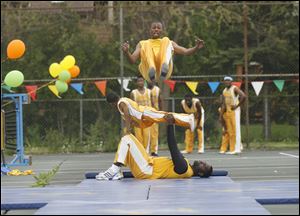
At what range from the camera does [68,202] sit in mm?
6551

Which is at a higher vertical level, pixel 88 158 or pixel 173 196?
pixel 173 196

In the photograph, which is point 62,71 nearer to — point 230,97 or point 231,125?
point 230,97

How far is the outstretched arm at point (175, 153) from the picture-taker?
29.1 feet

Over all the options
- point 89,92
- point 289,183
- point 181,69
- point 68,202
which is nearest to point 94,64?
point 89,92

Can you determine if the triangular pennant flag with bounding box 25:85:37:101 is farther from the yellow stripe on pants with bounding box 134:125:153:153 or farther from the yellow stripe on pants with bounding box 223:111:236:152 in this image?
the yellow stripe on pants with bounding box 134:125:153:153

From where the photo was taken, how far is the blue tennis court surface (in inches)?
234

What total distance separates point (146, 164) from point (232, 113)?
8.26 m

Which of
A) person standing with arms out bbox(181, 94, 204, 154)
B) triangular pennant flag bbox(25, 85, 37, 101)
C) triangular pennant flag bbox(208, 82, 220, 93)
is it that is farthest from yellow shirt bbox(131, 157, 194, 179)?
triangular pennant flag bbox(25, 85, 37, 101)

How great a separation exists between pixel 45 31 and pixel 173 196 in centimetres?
1550

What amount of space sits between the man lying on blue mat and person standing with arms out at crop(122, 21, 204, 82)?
0.82 meters

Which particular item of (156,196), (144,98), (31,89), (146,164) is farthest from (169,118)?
(31,89)

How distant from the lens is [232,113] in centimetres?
1708

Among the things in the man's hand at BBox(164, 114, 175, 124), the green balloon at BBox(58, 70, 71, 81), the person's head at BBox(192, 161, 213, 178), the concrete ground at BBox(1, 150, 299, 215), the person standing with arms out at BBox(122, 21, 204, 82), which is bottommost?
the concrete ground at BBox(1, 150, 299, 215)

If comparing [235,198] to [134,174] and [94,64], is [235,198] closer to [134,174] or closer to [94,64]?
[134,174]
